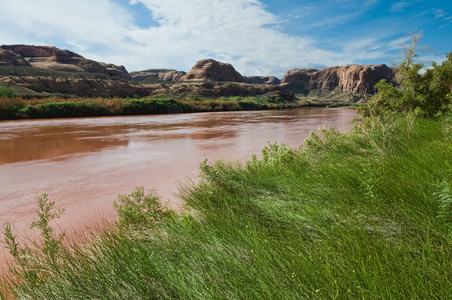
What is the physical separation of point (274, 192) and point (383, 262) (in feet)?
6.33

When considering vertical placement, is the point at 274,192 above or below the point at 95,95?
below

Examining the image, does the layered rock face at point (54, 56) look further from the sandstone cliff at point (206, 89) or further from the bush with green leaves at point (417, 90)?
the bush with green leaves at point (417, 90)

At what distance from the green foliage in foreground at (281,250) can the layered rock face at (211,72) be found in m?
148

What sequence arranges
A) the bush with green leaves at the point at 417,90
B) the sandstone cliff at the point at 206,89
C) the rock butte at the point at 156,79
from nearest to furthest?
the bush with green leaves at the point at 417,90
the rock butte at the point at 156,79
the sandstone cliff at the point at 206,89

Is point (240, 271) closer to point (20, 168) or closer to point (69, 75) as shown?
point (20, 168)

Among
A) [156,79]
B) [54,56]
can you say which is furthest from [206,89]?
[54,56]

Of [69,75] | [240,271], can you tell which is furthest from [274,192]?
[69,75]

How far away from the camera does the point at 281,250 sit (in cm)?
195

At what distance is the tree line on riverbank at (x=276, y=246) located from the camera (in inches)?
63.9

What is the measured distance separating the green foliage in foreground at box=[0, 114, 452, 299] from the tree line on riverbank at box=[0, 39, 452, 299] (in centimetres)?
1

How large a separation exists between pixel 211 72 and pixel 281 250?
521 feet

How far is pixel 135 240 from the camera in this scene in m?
2.46

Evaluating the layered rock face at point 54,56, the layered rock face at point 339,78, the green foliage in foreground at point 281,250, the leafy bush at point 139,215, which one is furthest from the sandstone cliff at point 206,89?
the layered rock face at point 339,78

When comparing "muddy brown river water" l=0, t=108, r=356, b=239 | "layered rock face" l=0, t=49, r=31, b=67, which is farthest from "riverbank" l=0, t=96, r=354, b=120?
"layered rock face" l=0, t=49, r=31, b=67
